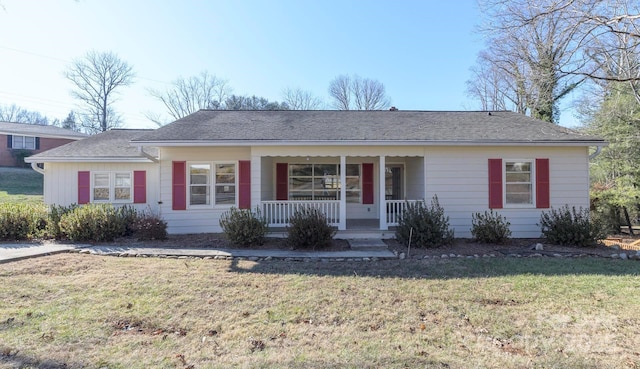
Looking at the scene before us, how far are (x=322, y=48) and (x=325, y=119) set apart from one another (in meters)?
9.19

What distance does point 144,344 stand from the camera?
3246 mm

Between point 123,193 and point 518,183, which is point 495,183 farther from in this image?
point 123,193

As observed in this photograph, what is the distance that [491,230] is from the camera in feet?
27.4

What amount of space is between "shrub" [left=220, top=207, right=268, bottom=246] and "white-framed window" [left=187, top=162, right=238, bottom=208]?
6.14 ft

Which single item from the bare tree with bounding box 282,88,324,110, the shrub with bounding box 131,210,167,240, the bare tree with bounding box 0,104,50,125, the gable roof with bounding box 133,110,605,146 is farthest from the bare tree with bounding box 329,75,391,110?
the bare tree with bounding box 0,104,50,125

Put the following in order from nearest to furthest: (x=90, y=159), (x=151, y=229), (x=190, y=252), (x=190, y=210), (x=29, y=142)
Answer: (x=190, y=252)
(x=151, y=229)
(x=190, y=210)
(x=90, y=159)
(x=29, y=142)

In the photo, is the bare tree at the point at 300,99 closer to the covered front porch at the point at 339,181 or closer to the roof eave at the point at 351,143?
the covered front porch at the point at 339,181

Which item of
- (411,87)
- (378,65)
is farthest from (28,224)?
(411,87)

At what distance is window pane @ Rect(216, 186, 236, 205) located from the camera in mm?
9909

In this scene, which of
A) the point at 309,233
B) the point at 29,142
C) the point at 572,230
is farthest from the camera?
the point at 29,142

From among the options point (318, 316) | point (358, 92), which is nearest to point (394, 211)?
point (318, 316)

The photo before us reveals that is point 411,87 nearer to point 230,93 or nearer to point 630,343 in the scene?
point 230,93

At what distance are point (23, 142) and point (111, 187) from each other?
69.9ft

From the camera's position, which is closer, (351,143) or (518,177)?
(351,143)
